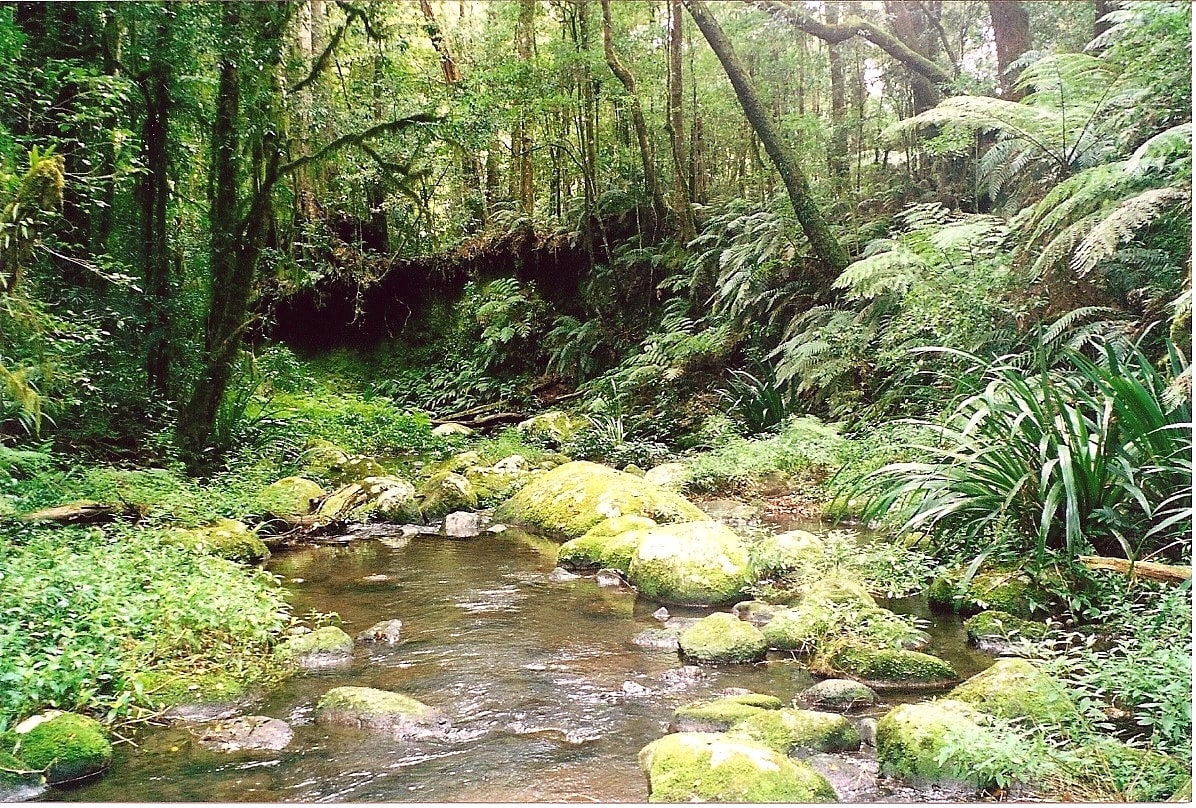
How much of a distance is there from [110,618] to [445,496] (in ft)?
15.0

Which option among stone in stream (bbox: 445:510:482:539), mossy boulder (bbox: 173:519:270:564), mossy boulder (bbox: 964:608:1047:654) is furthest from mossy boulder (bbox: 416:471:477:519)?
mossy boulder (bbox: 964:608:1047:654)

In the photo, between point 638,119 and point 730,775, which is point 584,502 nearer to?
point 730,775

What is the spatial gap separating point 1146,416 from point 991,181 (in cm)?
563

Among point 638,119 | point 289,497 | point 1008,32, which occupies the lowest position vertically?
point 289,497

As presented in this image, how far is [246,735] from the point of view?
2934 millimetres

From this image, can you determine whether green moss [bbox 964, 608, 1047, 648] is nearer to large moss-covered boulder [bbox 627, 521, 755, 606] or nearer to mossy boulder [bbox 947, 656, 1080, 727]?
mossy boulder [bbox 947, 656, 1080, 727]

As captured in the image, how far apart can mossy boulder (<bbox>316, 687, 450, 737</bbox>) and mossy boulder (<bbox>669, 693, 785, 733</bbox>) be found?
0.97 m

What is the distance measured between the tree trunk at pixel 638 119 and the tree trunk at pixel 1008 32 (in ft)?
18.4

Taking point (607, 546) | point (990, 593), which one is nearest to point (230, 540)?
point (607, 546)

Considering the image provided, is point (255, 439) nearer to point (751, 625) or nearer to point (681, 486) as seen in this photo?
point (681, 486)

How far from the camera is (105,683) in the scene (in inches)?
123

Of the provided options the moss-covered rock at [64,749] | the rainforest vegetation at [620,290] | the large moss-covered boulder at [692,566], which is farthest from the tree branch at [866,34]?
the moss-covered rock at [64,749]

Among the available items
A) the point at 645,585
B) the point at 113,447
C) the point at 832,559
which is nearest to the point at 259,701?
the point at 645,585

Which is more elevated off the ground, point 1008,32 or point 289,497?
point 1008,32
